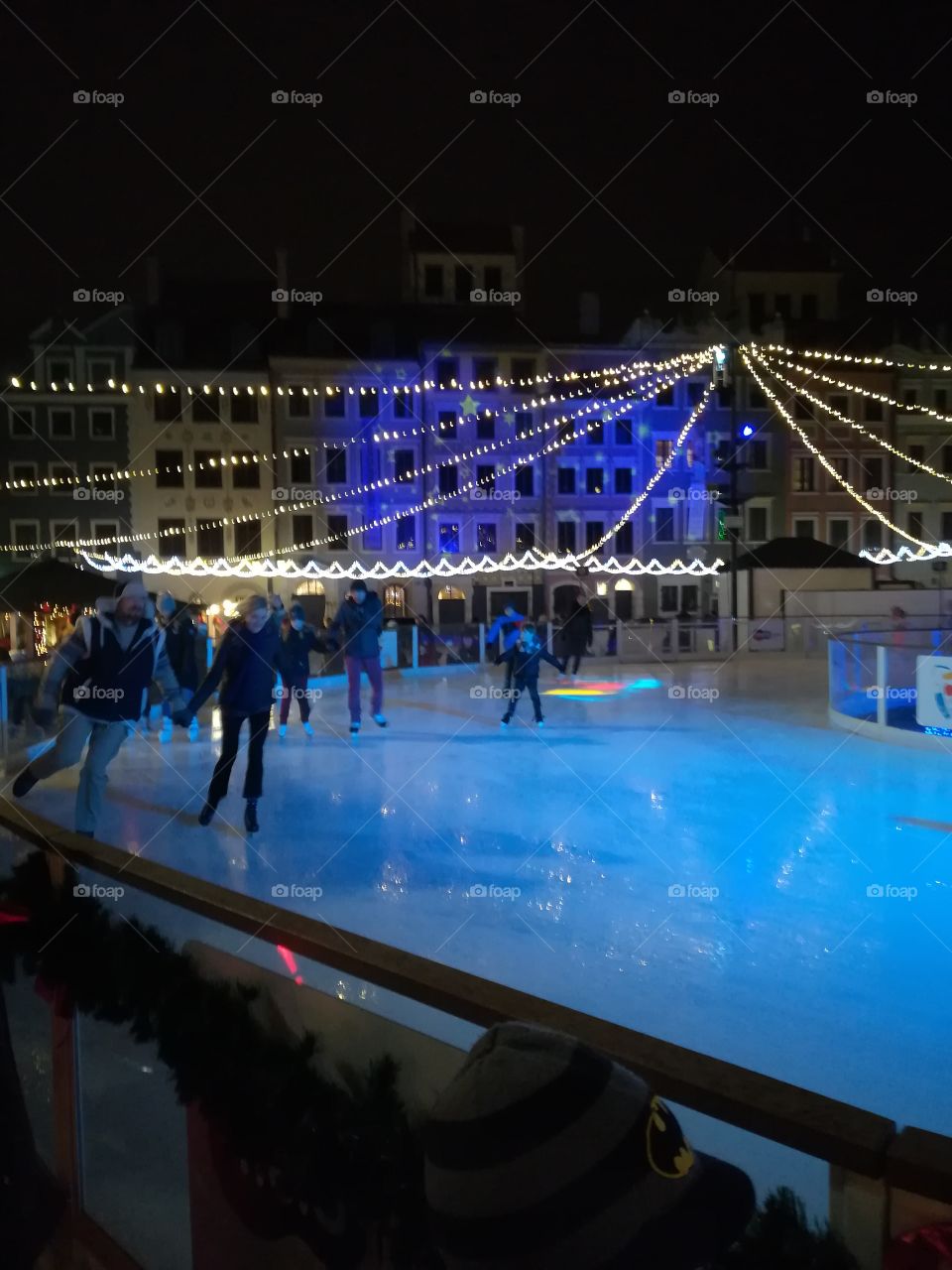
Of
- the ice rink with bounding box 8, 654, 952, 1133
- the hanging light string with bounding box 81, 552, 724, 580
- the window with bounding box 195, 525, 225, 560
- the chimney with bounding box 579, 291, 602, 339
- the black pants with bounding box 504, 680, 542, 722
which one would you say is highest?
the chimney with bounding box 579, 291, 602, 339

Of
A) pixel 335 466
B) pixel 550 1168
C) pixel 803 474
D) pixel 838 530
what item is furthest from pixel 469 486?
pixel 550 1168

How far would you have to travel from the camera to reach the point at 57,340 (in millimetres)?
27703

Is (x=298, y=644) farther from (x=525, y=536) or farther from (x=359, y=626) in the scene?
(x=525, y=536)

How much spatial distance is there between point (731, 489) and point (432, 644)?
6.17m

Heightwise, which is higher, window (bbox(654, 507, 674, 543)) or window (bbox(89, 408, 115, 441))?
window (bbox(89, 408, 115, 441))

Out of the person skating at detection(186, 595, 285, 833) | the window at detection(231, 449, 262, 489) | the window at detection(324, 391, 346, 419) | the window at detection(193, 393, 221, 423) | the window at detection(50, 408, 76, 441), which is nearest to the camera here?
the person skating at detection(186, 595, 285, 833)

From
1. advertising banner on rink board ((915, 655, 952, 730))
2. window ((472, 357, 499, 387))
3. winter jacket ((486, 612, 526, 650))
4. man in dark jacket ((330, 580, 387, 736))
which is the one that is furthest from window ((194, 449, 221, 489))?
advertising banner on rink board ((915, 655, 952, 730))

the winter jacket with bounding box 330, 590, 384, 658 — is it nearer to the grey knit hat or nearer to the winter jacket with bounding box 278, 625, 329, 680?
the winter jacket with bounding box 278, 625, 329, 680

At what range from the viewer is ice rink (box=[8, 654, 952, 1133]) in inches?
132

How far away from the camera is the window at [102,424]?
2777cm

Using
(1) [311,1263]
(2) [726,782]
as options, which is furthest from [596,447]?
(1) [311,1263]

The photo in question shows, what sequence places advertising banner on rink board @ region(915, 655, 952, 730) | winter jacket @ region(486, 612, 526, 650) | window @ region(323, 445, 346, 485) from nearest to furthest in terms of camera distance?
advertising banner on rink board @ region(915, 655, 952, 730)
winter jacket @ region(486, 612, 526, 650)
window @ region(323, 445, 346, 485)

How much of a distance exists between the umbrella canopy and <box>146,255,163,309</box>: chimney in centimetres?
1715

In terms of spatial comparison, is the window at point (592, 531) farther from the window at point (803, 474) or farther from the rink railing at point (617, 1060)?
the rink railing at point (617, 1060)
